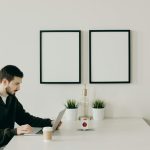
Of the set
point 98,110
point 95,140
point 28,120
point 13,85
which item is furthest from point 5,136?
point 98,110

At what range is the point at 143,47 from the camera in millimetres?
3787

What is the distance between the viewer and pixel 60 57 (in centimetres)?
379

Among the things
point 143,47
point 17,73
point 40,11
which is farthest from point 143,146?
point 40,11

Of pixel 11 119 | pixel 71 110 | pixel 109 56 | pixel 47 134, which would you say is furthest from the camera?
pixel 109 56

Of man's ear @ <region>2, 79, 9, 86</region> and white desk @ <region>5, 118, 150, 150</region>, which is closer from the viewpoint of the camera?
white desk @ <region>5, 118, 150, 150</region>

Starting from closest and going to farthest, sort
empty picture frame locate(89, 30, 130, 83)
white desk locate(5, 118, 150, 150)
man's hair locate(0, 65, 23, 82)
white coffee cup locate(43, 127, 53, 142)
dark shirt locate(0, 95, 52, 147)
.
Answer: white desk locate(5, 118, 150, 150), white coffee cup locate(43, 127, 53, 142), dark shirt locate(0, 95, 52, 147), man's hair locate(0, 65, 23, 82), empty picture frame locate(89, 30, 130, 83)

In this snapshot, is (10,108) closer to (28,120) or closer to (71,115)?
(28,120)

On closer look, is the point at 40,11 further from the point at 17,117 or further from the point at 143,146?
the point at 143,146

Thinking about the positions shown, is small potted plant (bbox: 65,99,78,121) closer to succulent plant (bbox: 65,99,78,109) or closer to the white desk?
succulent plant (bbox: 65,99,78,109)

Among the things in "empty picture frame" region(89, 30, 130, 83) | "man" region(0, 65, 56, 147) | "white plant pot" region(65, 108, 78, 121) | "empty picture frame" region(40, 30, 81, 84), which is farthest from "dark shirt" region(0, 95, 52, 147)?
"empty picture frame" region(89, 30, 130, 83)

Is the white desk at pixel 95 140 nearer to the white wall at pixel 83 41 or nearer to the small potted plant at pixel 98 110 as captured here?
the small potted plant at pixel 98 110

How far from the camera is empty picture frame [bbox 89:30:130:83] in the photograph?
148 inches

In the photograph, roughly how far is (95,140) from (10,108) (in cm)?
86

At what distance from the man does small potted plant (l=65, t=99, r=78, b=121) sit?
0.43m
